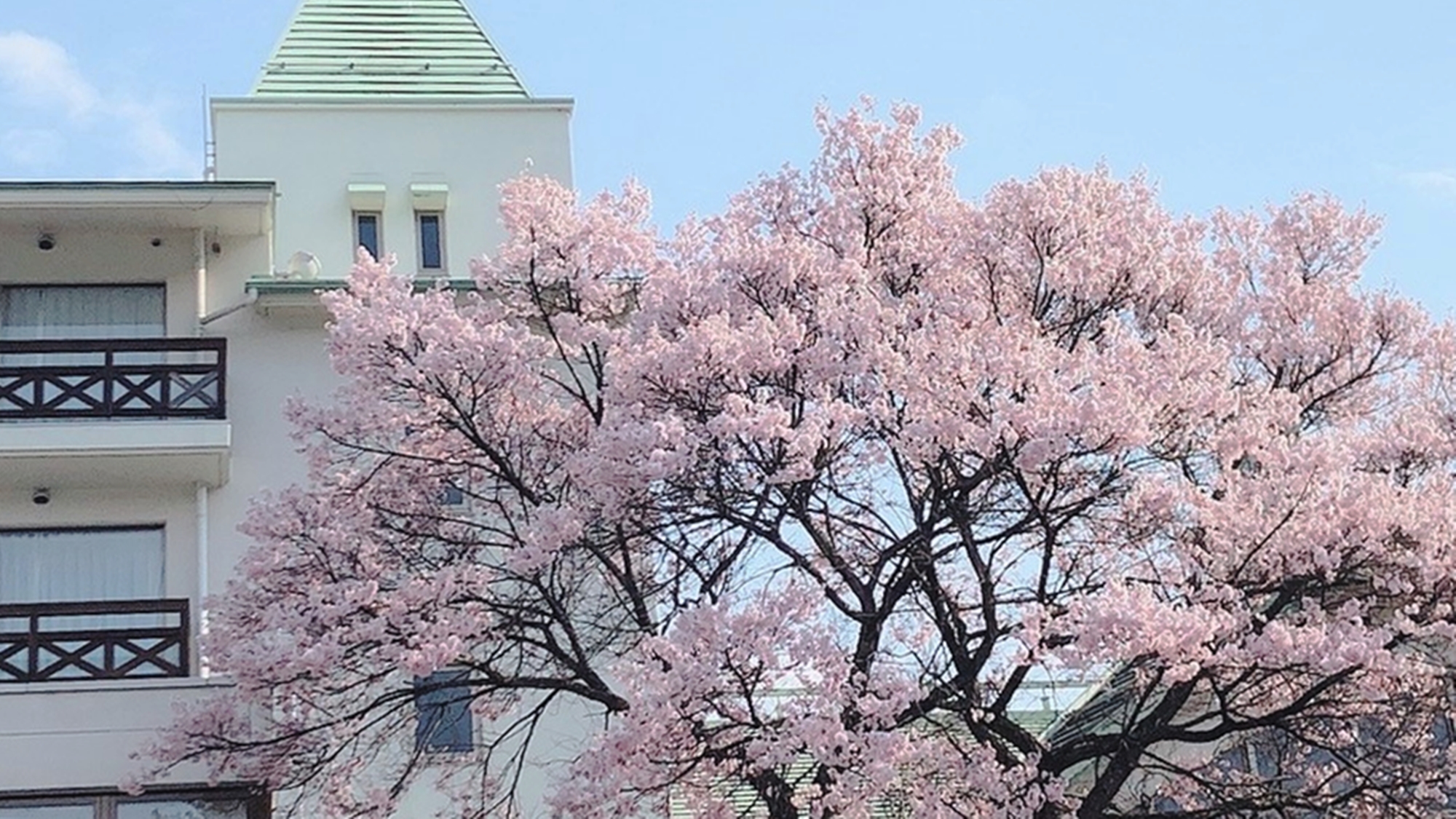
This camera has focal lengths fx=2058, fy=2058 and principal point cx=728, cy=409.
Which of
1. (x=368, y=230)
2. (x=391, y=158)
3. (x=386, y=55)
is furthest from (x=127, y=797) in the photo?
(x=386, y=55)

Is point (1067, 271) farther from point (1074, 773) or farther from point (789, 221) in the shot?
point (1074, 773)

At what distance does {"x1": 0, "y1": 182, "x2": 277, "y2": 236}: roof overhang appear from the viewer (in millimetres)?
20250

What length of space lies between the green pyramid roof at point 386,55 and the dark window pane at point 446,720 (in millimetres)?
7415

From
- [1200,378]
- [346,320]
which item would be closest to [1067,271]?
[1200,378]

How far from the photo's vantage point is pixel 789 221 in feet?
58.9

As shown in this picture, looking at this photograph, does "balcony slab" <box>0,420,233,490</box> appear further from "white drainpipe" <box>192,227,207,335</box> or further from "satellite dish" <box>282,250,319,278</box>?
"satellite dish" <box>282,250,319,278</box>

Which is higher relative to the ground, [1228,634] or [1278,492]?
[1278,492]

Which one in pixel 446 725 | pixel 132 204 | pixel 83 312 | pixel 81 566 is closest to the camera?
pixel 446 725

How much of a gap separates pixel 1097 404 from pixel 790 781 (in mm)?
3591

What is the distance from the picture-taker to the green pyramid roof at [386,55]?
77.4 feet

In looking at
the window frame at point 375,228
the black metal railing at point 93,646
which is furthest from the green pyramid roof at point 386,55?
the black metal railing at point 93,646

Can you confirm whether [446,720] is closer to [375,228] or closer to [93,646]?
[93,646]

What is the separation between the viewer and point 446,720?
19.4m

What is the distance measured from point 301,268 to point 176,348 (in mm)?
1865
